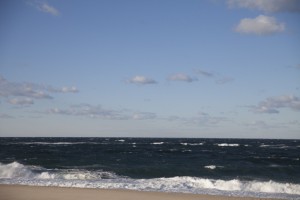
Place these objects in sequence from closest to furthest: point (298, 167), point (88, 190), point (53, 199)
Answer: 1. point (53, 199)
2. point (88, 190)
3. point (298, 167)

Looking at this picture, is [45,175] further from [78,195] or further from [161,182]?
[78,195]

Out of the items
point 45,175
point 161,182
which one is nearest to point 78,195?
point 161,182

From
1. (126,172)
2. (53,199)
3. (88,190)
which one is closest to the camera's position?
(53,199)

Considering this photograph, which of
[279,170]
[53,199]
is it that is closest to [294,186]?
[279,170]

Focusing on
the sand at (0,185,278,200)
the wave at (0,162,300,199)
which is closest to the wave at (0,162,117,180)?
the wave at (0,162,300,199)

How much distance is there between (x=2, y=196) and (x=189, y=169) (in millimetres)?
17960

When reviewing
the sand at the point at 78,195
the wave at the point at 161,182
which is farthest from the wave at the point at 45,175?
the sand at the point at 78,195

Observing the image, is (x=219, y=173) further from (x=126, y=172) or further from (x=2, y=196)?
(x=2, y=196)

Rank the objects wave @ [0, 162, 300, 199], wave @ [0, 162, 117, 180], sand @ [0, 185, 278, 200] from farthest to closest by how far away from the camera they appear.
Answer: wave @ [0, 162, 117, 180] < wave @ [0, 162, 300, 199] < sand @ [0, 185, 278, 200]

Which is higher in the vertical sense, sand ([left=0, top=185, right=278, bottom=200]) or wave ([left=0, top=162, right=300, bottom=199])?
sand ([left=0, top=185, right=278, bottom=200])

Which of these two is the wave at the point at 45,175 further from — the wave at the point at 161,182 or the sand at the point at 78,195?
the sand at the point at 78,195

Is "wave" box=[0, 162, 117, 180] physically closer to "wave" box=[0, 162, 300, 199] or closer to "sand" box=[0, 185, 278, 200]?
"wave" box=[0, 162, 300, 199]

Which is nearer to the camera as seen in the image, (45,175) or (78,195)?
(78,195)

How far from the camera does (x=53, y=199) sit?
11.5 meters
